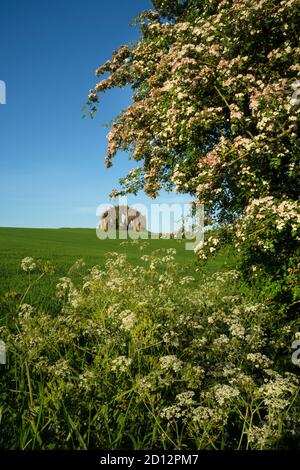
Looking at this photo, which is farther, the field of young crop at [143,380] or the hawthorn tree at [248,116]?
the hawthorn tree at [248,116]

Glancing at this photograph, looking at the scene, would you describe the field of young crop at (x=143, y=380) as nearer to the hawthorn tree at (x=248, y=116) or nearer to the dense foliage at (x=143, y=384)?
the dense foliage at (x=143, y=384)

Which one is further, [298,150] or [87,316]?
[298,150]

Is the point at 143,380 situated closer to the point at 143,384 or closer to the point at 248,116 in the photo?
the point at 143,384

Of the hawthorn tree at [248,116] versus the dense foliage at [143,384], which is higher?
the hawthorn tree at [248,116]

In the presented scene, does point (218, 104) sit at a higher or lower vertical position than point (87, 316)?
higher

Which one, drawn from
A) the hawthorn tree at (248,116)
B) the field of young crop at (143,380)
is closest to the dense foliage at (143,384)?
the field of young crop at (143,380)

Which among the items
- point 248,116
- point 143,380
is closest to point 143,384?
point 143,380

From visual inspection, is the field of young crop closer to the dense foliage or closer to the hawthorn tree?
the dense foliage

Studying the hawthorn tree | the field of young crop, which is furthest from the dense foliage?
the hawthorn tree

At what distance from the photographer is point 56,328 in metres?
6.97
